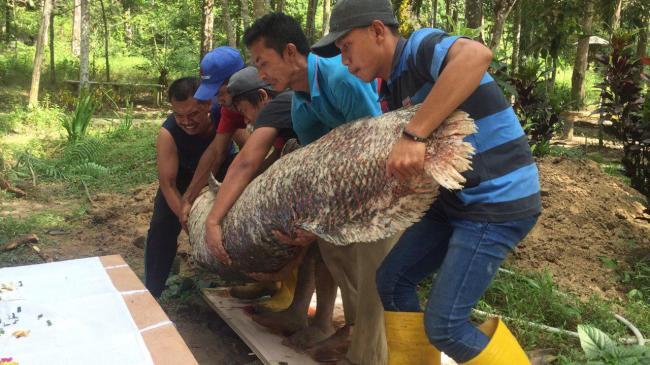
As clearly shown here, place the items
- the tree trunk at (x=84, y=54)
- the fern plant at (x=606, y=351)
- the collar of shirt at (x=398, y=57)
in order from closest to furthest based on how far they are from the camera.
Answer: the collar of shirt at (x=398, y=57) < the fern plant at (x=606, y=351) < the tree trunk at (x=84, y=54)

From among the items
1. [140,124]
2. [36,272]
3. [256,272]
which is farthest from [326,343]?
[140,124]

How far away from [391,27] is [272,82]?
64cm

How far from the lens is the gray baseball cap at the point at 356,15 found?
1.67 meters

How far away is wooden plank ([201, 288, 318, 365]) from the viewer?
243 cm

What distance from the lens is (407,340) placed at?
6.26 ft

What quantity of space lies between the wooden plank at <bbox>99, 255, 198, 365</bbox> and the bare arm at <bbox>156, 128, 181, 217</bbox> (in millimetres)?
648

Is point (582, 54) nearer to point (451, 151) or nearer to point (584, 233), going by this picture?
point (584, 233)

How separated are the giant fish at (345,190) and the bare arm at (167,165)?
80cm

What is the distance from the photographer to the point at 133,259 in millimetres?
4375

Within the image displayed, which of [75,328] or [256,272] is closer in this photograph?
[75,328]

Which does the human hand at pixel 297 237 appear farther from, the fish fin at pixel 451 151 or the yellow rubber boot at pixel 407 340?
the fish fin at pixel 451 151

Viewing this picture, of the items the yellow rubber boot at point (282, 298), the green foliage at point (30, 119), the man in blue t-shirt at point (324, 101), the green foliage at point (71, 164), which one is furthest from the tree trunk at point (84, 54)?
the man in blue t-shirt at point (324, 101)

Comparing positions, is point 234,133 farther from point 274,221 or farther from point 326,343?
point 326,343

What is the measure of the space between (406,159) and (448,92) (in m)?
0.21
